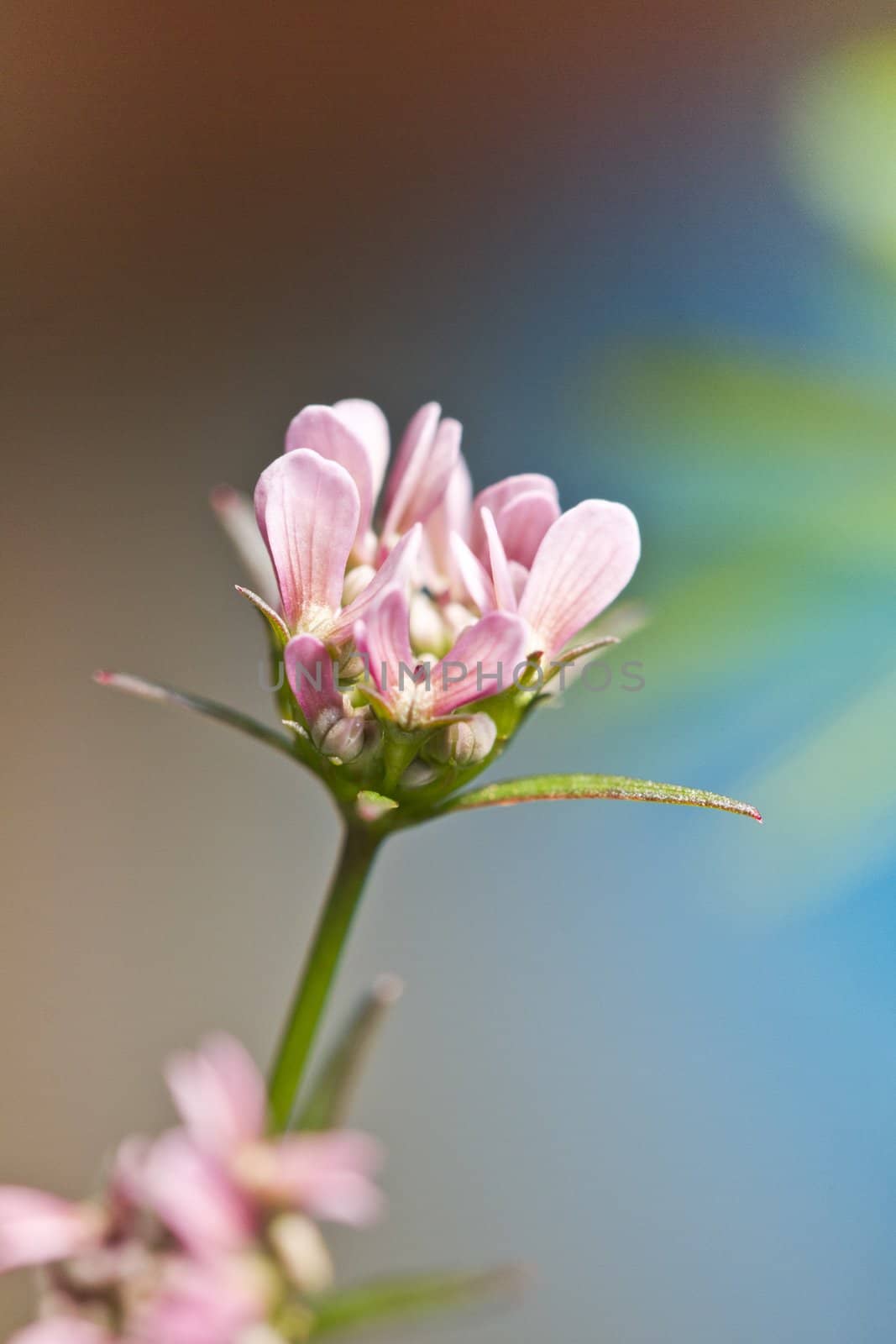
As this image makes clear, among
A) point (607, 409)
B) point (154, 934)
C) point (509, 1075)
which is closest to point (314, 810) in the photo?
point (154, 934)

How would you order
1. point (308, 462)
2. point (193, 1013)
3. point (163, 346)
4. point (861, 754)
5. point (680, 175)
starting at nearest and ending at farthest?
1. point (308, 462)
2. point (861, 754)
3. point (680, 175)
4. point (193, 1013)
5. point (163, 346)

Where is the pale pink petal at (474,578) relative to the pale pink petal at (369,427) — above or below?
below

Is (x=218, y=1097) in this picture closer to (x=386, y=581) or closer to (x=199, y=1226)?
(x=199, y=1226)

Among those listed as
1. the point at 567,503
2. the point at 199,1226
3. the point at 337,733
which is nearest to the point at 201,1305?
the point at 199,1226

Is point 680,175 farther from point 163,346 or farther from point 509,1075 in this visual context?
point 509,1075

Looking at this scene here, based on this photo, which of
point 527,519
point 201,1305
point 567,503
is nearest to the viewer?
point 201,1305

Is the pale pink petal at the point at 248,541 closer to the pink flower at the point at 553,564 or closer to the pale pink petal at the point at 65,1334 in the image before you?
the pink flower at the point at 553,564

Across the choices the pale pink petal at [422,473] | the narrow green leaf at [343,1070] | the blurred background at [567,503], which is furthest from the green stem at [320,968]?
the blurred background at [567,503]
